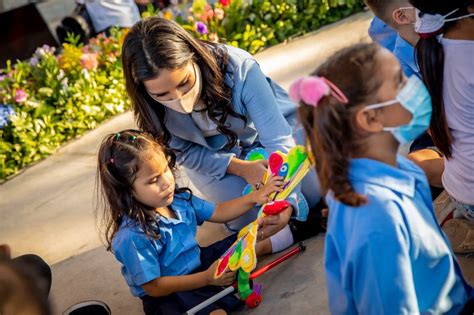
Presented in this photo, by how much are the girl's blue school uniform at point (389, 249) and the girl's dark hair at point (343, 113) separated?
1.4 inches

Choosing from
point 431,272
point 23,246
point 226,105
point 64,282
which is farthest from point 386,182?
point 23,246

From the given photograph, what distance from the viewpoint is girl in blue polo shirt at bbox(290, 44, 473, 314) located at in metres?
A: 1.61

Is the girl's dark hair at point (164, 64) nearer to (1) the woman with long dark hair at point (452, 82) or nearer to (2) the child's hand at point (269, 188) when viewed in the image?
(2) the child's hand at point (269, 188)

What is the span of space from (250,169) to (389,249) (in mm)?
1378

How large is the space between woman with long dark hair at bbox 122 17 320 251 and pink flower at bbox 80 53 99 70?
5.92 ft

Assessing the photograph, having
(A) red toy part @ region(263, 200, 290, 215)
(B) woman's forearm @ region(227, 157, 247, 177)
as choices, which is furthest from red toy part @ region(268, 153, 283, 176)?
(B) woman's forearm @ region(227, 157, 247, 177)

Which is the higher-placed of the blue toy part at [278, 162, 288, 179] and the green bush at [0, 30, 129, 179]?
the blue toy part at [278, 162, 288, 179]

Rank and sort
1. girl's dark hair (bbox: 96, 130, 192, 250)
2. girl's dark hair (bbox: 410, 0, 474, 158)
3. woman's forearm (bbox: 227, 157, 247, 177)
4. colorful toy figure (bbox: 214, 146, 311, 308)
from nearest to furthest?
girl's dark hair (bbox: 410, 0, 474, 158) → colorful toy figure (bbox: 214, 146, 311, 308) → girl's dark hair (bbox: 96, 130, 192, 250) → woman's forearm (bbox: 227, 157, 247, 177)

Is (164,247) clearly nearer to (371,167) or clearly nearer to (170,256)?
(170,256)

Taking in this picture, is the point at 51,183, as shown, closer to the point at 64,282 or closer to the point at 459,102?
the point at 64,282

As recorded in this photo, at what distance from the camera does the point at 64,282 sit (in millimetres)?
3061

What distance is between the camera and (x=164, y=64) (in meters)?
2.52

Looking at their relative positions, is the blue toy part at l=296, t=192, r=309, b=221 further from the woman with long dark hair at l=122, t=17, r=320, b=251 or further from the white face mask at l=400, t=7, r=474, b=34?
the white face mask at l=400, t=7, r=474, b=34


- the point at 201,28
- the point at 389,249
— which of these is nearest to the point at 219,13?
the point at 201,28
